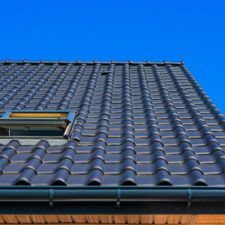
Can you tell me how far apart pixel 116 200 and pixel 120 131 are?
6.31ft

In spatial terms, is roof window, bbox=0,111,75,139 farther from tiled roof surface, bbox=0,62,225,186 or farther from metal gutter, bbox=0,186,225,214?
metal gutter, bbox=0,186,225,214

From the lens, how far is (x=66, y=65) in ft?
33.6

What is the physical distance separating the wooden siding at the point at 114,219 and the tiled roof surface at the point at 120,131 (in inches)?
11.5

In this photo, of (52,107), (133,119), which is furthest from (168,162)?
(52,107)

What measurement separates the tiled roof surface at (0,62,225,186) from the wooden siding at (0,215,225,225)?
29cm

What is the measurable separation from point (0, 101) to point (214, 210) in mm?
4279

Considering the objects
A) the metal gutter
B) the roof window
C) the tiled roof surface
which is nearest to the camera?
the metal gutter

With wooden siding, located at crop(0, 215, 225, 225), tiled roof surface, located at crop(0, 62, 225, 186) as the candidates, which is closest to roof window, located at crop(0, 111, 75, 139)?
tiled roof surface, located at crop(0, 62, 225, 186)

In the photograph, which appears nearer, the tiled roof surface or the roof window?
the tiled roof surface

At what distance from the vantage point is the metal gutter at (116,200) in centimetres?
362

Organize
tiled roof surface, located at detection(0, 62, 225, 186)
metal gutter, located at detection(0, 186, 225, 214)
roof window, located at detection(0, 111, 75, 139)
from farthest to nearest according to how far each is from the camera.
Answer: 1. roof window, located at detection(0, 111, 75, 139)
2. tiled roof surface, located at detection(0, 62, 225, 186)
3. metal gutter, located at detection(0, 186, 225, 214)

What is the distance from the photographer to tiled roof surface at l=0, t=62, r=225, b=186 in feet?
13.5

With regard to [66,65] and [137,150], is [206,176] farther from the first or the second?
[66,65]

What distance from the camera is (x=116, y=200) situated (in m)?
3.62
